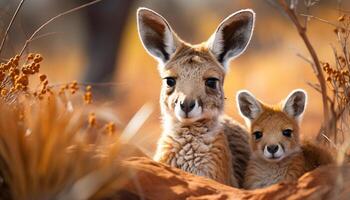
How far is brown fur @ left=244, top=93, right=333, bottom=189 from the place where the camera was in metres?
7.97

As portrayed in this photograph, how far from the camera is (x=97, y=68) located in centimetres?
2356

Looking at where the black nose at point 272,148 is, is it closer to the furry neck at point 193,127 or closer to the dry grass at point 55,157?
the furry neck at point 193,127

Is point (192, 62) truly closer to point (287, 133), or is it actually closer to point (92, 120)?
point (287, 133)

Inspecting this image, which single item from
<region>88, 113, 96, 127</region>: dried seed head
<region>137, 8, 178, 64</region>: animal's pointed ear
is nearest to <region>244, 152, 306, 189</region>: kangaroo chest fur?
<region>137, 8, 178, 64</region>: animal's pointed ear

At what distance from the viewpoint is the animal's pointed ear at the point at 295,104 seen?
8289 mm

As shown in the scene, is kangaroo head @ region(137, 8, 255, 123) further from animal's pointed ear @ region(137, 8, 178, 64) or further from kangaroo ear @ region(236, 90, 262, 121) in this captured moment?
kangaroo ear @ region(236, 90, 262, 121)

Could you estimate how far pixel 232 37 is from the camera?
8414mm

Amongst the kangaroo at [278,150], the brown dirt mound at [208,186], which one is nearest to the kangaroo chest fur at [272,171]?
the kangaroo at [278,150]

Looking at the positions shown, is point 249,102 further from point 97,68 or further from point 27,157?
point 97,68

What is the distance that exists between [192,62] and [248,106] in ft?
2.28

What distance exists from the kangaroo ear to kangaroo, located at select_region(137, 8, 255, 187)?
22cm

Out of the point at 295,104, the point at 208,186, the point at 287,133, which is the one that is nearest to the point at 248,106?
the point at 295,104

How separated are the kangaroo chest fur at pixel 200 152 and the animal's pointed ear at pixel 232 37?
62cm

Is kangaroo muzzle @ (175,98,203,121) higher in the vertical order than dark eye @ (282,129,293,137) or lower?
higher
